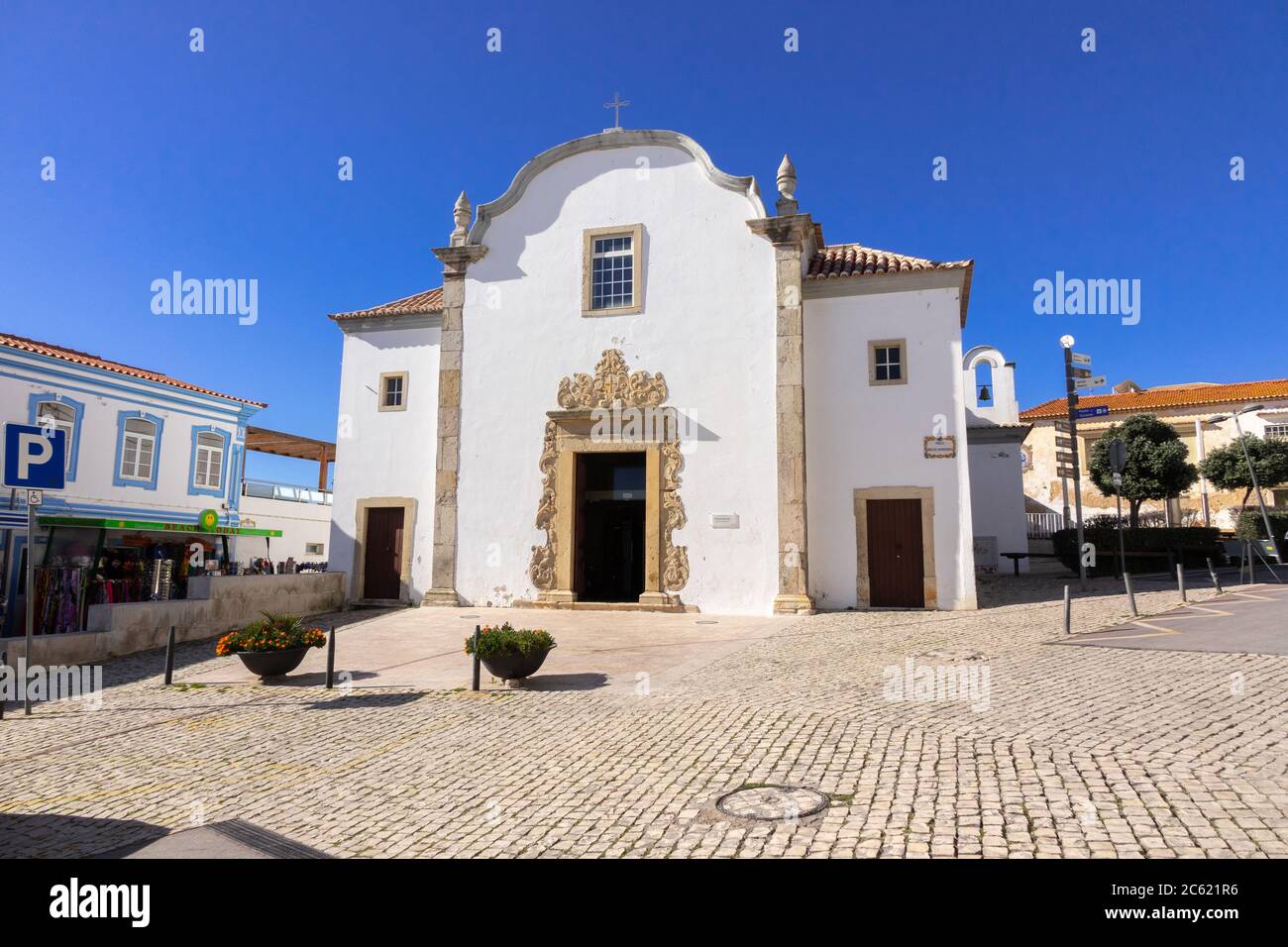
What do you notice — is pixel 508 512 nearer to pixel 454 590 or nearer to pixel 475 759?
pixel 454 590

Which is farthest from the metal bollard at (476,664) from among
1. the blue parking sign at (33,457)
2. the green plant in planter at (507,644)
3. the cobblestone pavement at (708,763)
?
the blue parking sign at (33,457)

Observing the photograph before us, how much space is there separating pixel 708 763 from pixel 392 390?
57.7 ft

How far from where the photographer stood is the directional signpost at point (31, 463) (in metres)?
8.61

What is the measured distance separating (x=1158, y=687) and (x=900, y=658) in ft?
10.8

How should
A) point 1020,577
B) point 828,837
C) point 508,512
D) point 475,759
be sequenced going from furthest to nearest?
point 1020,577 → point 508,512 → point 475,759 → point 828,837

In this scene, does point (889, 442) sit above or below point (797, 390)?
below

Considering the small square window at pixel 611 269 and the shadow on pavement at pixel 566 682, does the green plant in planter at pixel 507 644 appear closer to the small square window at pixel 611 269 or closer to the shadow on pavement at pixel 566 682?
the shadow on pavement at pixel 566 682

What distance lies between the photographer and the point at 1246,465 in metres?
33.7

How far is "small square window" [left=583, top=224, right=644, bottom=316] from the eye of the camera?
1891cm

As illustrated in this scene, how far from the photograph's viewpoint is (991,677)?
29.0ft

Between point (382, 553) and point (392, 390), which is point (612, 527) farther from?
point (392, 390)

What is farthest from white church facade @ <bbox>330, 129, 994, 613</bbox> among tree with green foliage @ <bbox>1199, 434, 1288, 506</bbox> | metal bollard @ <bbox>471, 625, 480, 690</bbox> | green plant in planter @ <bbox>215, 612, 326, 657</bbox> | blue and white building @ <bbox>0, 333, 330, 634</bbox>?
tree with green foliage @ <bbox>1199, 434, 1288, 506</bbox>

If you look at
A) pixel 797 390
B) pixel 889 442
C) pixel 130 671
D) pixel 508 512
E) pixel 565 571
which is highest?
pixel 797 390
